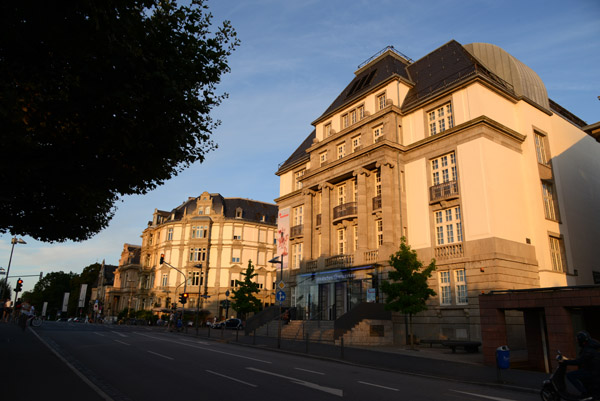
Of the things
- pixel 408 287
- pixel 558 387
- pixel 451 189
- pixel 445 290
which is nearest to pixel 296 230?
pixel 451 189

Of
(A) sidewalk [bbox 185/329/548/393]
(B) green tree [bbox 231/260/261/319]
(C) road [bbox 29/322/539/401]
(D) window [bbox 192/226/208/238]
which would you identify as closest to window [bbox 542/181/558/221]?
(A) sidewalk [bbox 185/329/548/393]

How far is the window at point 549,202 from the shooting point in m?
28.2

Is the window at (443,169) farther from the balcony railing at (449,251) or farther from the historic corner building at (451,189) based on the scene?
the balcony railing at (449,251)

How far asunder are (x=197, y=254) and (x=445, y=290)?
51462 millimetres

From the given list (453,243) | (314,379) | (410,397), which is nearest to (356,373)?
(314,379)

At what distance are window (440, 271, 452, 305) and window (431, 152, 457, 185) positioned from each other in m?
6.39

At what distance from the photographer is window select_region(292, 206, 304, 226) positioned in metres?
42.2

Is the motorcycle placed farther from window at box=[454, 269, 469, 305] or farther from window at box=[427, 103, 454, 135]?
window at box=[427, 103, 454, 135]

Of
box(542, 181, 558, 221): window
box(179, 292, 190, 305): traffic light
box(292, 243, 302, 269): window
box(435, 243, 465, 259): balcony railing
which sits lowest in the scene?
box(179, 292, 190, 305): traffic light

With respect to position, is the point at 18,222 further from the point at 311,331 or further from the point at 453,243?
the point at 453,243

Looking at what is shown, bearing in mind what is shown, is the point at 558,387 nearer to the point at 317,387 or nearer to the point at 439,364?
the point at 317,387

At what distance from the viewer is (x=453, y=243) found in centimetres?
2644

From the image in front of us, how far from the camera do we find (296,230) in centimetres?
4153

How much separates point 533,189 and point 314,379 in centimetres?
2259
